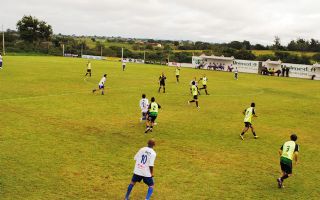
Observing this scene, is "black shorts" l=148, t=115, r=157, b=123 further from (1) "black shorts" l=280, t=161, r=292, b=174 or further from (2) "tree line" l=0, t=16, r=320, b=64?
(2) "tree line" l=0, t=16, r=320, b=64

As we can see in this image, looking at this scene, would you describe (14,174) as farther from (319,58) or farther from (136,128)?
(319,58)

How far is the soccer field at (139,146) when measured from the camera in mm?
12523

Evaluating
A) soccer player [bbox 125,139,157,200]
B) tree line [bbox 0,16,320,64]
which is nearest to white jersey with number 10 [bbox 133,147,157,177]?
soccer player [bbox 125,139,157,200]

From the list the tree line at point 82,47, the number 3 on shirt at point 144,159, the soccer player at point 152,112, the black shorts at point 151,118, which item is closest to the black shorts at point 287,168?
the number 3 on shirt at point 144,159

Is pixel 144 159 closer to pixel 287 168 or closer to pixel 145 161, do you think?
pixel 145 161

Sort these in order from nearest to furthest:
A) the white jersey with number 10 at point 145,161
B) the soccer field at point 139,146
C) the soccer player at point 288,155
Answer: the white jersey with number 10 at point 145,161 < the soccer field at point 139,146 < the soccer player at point 288,155

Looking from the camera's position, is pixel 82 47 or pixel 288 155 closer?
pixel 288 155

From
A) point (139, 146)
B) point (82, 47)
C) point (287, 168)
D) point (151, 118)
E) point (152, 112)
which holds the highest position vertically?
point (82, 47)

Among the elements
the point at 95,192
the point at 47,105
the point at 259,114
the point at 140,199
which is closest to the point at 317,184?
the point at 140,199

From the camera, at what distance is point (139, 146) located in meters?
17.5

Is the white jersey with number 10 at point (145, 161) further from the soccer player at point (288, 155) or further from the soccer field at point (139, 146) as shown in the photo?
the soccer player at point (288, 155)

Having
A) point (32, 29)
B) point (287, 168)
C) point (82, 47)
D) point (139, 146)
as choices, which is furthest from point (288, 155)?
point (32, 29)

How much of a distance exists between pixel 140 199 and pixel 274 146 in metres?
9.72

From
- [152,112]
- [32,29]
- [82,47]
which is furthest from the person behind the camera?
[32,29]
